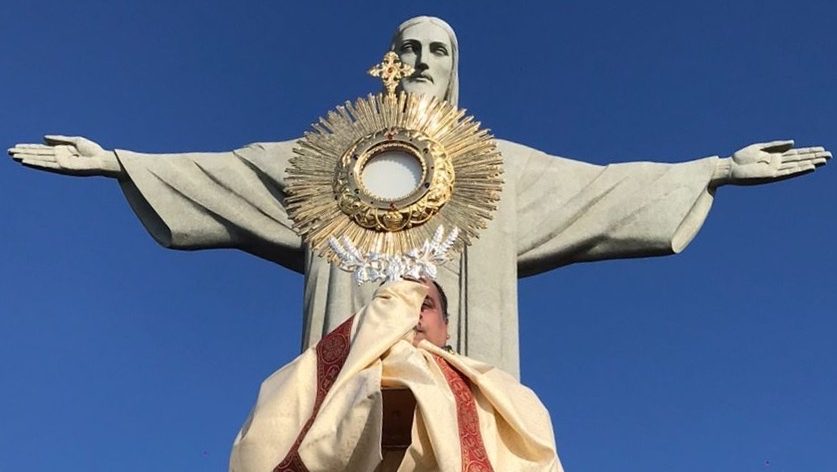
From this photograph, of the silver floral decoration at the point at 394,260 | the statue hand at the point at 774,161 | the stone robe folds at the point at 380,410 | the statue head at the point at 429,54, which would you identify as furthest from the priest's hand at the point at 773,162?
the stone robe folds at the point at 380,410

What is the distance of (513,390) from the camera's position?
3.86m

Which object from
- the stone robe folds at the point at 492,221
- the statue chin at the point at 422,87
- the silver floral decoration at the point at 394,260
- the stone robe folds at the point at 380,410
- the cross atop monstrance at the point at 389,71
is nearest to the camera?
the stone robe folds at the point at 380,410

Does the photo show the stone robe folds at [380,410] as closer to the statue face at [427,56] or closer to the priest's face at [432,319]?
the priest's face at [432,319]

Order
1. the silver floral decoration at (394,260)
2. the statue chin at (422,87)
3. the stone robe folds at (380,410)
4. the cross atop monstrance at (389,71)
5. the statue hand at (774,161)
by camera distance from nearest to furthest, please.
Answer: the stone robe folds at (380,410) < the silver floral decoration at (394,260) < the cross atop monstrance at (389,71) < the statue hand at (774,161) < the statue chin at (422,87)

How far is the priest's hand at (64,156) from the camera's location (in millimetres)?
6531

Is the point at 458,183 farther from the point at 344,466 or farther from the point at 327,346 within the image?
the point at 344,466

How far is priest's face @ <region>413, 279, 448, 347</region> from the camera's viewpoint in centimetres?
385

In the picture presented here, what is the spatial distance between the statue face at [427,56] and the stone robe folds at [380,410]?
288 centimetres

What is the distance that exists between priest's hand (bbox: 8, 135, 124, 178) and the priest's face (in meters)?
3.20

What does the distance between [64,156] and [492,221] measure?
224 cm

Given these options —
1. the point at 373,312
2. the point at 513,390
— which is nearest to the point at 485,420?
the point at 513,390

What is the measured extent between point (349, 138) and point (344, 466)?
5.31 ft

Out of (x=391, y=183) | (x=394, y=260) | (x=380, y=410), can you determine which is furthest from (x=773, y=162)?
(x=380, y=410)

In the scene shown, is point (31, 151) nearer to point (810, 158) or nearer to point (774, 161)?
point (774, 161)
